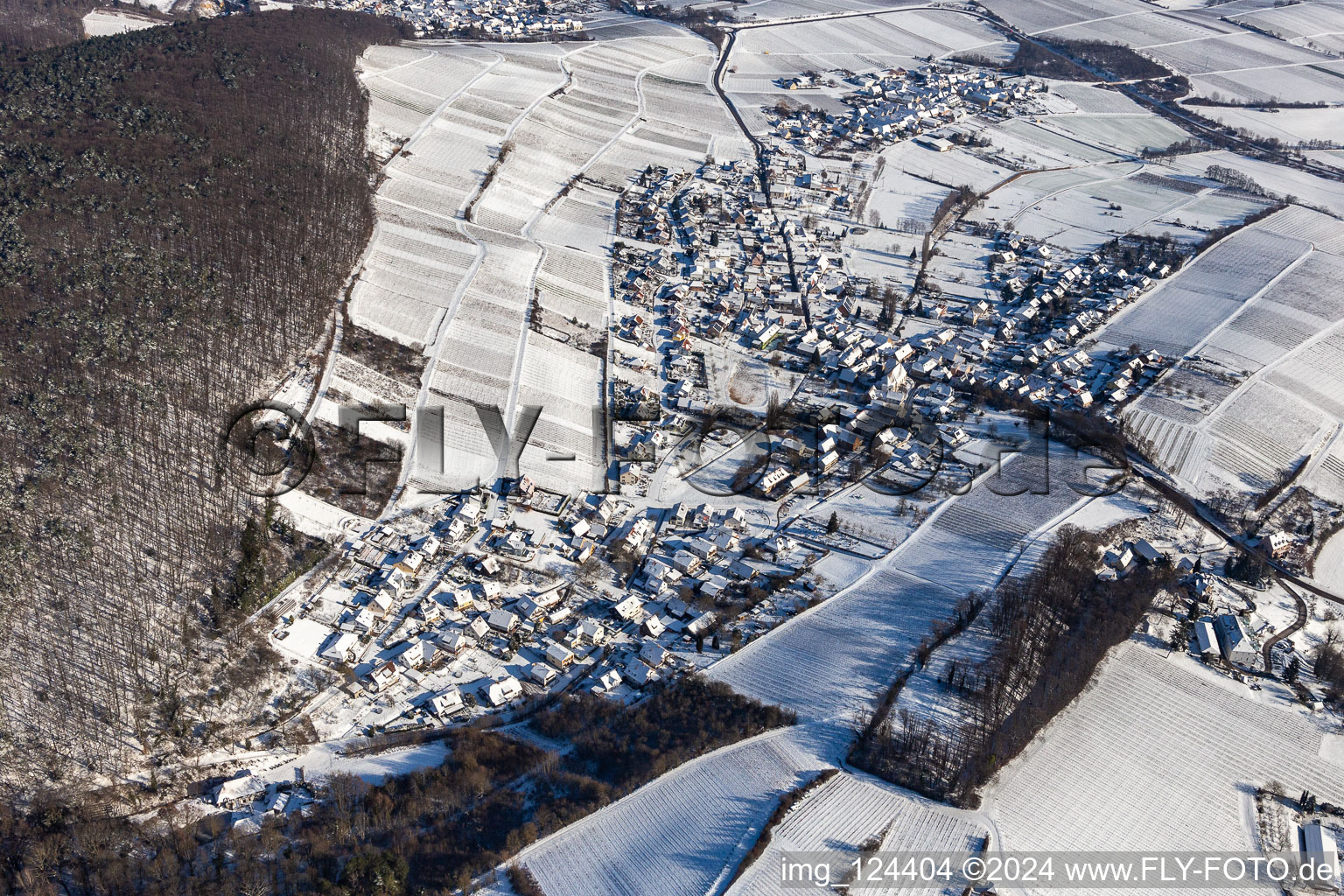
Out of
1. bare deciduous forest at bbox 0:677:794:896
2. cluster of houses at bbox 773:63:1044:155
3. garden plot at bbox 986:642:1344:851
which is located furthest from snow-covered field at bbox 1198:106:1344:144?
bare deciduous forest at bbox 0:677:794:896

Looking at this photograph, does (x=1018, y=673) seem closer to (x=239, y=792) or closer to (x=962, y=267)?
(x=239, y=792)

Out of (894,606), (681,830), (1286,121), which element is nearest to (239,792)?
(681,830)

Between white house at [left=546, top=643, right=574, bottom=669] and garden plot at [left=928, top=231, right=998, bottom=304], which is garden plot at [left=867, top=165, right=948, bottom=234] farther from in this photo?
white house at [left=546, top=643, right=574, bottom=669]

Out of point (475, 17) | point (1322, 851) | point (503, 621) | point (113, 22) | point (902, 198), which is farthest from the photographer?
point (475, 17)

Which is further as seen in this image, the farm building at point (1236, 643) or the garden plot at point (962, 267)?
the garden plot at point (962, 267)

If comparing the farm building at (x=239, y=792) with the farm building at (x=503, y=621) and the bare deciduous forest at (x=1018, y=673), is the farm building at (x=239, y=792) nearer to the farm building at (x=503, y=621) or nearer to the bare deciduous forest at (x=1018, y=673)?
the farm building at (x=503, y=621)

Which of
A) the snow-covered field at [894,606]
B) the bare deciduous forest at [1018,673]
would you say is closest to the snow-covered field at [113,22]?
the snow-covered field at [894,606]
